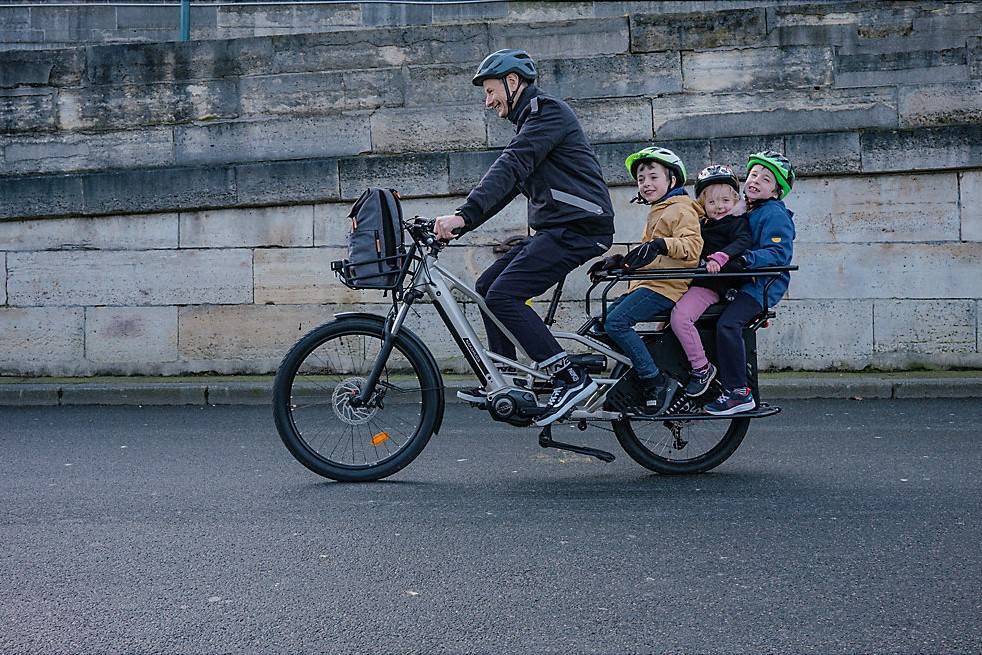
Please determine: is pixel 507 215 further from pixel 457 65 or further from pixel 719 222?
pixel 719 222

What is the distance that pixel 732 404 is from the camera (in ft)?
19.4

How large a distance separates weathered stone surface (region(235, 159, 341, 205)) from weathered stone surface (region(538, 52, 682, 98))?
2328 millimetres

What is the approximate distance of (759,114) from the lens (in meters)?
11.0

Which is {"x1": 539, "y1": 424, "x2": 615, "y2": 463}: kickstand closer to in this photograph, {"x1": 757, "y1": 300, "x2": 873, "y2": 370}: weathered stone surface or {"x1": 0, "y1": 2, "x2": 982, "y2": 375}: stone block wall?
{"x1": 0, "y1": 2, "x2": 982, "y2": 375}: stone block wall

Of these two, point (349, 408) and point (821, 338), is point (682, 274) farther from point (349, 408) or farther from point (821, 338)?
point (821, 338)

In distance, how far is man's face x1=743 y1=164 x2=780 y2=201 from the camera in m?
6.06

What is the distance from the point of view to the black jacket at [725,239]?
6023mm

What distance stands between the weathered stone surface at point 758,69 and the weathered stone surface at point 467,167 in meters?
2.01

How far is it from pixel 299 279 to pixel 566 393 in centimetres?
587

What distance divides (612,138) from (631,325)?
5468 mm

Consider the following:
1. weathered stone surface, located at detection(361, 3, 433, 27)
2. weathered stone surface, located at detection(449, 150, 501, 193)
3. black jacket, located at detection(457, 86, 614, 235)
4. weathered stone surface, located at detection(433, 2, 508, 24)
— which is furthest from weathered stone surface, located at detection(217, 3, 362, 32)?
black jacket, located at detection(457, 86, 614, 235)

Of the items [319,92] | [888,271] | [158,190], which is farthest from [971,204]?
[158,190]

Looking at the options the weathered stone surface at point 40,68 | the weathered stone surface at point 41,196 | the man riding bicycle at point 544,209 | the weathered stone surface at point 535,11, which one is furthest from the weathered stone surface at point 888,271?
the weathered stone surface at point 535,11

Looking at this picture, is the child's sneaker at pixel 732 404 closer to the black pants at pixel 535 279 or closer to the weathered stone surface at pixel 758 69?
the black pants at pixel 535 279
